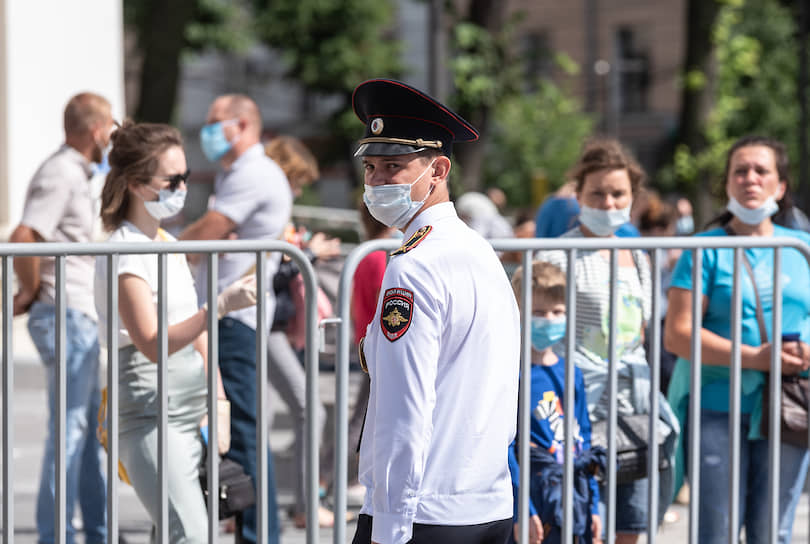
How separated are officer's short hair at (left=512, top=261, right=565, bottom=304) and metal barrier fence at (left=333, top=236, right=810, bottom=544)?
13 cm

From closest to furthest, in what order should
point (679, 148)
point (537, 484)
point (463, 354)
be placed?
point (463, 354), point (537, 484), point (679, 148)

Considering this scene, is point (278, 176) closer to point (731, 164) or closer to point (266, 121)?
point (731, 164)

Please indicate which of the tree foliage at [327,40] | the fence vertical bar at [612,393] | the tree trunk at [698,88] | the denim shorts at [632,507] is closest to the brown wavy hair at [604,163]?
the fence vertical bar at [612,393]

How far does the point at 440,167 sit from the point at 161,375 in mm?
1068

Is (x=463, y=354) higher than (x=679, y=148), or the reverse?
(x=679, y=148)

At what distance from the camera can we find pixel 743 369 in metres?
4.23

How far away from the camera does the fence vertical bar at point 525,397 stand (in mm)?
3691

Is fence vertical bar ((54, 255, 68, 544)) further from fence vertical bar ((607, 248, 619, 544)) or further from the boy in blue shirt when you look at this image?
fence vertical bar ((607, 248, 619, 544))

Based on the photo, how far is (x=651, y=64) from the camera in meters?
43.8

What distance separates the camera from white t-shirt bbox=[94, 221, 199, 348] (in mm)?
3531

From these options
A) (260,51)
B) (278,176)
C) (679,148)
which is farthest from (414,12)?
(278,176)

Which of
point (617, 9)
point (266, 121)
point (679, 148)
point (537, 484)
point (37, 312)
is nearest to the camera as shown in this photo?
point (537, 484)

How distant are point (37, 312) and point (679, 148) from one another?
53.5 feet

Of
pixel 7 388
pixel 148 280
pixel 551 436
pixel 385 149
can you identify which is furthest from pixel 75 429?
pixel 385 149
